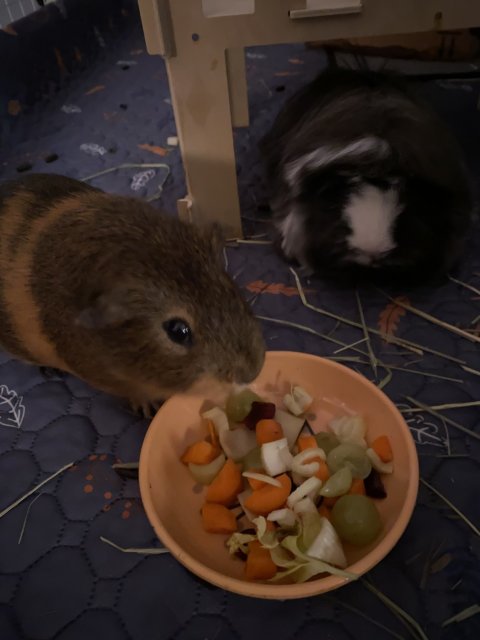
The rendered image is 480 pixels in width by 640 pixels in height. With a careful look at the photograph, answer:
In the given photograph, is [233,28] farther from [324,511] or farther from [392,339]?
[324,511]

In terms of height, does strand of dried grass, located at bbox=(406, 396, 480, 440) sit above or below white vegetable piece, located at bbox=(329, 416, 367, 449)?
below

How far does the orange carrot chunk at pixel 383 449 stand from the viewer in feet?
3.06

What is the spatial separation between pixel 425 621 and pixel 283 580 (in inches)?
9.2

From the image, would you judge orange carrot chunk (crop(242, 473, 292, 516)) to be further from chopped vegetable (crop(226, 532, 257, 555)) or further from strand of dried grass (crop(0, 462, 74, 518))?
strand of dried grass (crop(0, 462, 74, 518))

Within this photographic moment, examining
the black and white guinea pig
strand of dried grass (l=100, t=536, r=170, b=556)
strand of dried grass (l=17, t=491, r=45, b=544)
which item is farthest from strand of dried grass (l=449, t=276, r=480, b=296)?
strand of dried grass (l=17, t=491, r=45, b=544)

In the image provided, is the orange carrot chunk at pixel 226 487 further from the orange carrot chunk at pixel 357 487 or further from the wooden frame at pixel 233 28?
the wooden frame at pixel 233 28

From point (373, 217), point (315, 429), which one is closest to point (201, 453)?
point (315, 429)

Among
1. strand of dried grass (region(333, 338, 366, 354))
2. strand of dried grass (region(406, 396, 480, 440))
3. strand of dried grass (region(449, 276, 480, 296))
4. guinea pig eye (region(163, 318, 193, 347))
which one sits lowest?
strand of dried grass (region(406, 396, 480, 440))

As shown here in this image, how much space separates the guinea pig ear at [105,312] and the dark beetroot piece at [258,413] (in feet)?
1.08

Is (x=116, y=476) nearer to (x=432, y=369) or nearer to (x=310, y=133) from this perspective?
(x=432, y=369)

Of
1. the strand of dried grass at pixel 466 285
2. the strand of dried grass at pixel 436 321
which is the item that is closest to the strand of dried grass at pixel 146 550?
the strand of dried grass at pixel 436 321

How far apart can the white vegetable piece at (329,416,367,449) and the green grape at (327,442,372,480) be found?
0.15ft

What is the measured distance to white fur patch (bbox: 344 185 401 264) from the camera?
1188 millimetres

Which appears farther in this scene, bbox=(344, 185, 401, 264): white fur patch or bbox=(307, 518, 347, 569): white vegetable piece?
bbox=(344, 185, 401, 264): white fur patch
